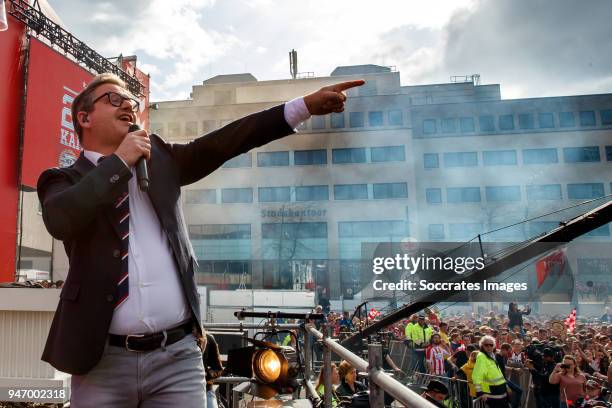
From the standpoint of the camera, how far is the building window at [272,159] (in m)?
46.4

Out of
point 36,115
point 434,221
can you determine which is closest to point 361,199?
point 434,221

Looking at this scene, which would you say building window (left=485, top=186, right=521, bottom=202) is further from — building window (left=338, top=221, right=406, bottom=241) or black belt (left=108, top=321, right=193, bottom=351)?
black belt (left=108, top=321, right=193, bottom=351)

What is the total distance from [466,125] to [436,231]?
35.8ft

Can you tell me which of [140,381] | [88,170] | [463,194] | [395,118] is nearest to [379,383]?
[140,381]

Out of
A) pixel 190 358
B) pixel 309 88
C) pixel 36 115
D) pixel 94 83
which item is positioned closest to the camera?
pixel 190 358

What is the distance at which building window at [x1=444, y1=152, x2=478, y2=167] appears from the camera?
45.8 m

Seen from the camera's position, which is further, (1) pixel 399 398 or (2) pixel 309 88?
(2) pixel 309 88

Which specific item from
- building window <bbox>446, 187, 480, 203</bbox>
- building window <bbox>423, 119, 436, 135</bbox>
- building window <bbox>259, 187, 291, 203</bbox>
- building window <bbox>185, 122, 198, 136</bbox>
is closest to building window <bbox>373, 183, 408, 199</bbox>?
building window <bbox>446, 187, 480, 203</bbox>

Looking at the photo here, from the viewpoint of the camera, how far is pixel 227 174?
4609 centimetres

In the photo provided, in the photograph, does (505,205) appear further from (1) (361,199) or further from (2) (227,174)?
(2) (227,174)

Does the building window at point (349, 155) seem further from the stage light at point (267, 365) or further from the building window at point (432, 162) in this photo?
the stage light at point (267, 365)

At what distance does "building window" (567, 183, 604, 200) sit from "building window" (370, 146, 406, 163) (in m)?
15.8

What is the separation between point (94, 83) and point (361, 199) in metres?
43.7

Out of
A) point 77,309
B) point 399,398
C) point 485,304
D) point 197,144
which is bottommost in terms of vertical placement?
point 485,304
